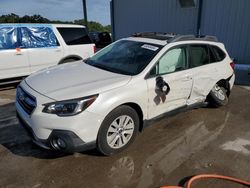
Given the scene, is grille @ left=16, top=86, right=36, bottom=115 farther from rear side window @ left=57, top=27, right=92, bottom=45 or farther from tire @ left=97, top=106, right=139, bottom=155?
rear side window @ left=57, top=27, right=92, bottom=45

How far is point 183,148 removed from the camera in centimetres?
361

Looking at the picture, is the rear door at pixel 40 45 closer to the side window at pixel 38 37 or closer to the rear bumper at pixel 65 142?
the side window at pixel 38 37

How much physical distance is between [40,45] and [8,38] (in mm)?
837

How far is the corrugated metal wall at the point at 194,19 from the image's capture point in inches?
365

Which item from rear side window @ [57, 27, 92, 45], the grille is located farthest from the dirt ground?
rear side window @ [57, 27, 92, 45]

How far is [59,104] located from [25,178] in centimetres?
101

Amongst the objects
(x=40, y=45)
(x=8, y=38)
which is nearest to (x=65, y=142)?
(x=8, y=38)

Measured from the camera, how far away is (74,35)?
23.9ft

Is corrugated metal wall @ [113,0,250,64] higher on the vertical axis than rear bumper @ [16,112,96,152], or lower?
higher

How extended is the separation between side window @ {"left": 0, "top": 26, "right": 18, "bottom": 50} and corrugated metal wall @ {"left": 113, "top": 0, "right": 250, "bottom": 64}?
6915 millimetres

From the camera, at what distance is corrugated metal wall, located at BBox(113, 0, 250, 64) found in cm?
927

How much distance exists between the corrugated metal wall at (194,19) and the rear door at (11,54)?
6.84m

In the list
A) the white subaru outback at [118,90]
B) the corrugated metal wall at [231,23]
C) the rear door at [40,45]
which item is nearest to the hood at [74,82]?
the white subaru outback at [118,90]

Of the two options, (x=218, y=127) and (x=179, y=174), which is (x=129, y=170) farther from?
(x=218, y=127)
